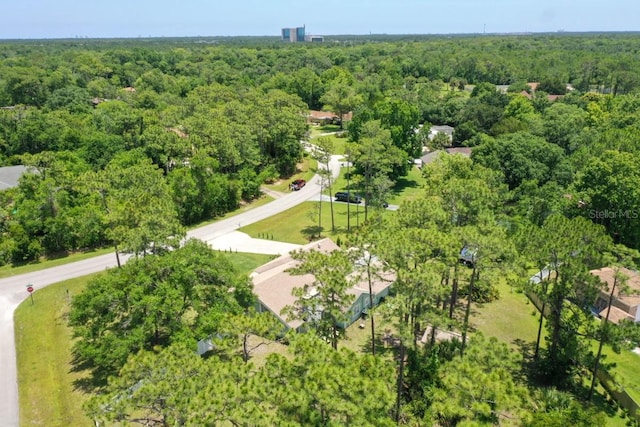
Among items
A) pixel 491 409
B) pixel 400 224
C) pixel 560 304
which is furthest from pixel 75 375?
pixel 560 304

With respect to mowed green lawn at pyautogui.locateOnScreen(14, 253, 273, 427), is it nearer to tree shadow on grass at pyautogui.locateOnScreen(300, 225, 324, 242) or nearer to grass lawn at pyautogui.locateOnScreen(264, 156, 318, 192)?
tree shadow on grass at pyautogui.locateOnScreen(300, 225, 324, 242)

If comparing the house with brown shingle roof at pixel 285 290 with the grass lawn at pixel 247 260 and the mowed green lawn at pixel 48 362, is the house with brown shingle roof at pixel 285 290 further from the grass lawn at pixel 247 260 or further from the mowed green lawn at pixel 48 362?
the mowed green lawn at pixel 48 362

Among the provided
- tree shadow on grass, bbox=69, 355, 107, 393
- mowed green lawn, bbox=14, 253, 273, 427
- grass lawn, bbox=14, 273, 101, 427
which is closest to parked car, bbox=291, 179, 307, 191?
mowed green lawn, bbox=14, 253, 273, 427

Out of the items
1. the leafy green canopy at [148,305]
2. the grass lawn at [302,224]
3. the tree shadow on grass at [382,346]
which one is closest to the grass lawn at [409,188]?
the grass lawn at [302,224]

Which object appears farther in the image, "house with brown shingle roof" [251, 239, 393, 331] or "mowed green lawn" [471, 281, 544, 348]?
"mowed green lawn" [471, 281, 544, 348]

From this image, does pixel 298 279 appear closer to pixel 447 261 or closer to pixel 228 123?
pixel 447 261
